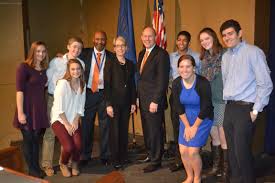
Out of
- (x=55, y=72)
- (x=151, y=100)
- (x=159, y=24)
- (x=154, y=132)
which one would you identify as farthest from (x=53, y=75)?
(x=159, y=24)

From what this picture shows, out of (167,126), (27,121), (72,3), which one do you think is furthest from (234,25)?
(72,3)

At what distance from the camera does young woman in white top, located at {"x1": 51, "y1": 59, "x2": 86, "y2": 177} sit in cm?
379

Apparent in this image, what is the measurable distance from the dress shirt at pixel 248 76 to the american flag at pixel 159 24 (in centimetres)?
168

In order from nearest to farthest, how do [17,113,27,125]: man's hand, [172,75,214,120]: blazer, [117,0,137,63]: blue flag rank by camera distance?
1. [172,75,214,120]: blazer
2. [17,113,27,125]: man's hand
3. [117,0,137,63]: blue flag

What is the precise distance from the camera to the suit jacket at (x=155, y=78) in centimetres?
398

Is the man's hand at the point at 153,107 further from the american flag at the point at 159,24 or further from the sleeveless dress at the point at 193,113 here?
the american flag at the point at 159,24

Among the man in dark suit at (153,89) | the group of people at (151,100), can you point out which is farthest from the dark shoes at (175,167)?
the man in dark suit at (153,89)

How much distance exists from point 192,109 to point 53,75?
1.47 m

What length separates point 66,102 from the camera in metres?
3.83

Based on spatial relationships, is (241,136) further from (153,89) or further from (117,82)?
(117,82)

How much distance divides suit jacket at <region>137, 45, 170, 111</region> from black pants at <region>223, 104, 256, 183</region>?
2.79ft

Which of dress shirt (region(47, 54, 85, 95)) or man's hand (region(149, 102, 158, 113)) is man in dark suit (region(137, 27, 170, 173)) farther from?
dress shirt (region(47, 54, 85, 95))

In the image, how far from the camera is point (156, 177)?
3.98 m

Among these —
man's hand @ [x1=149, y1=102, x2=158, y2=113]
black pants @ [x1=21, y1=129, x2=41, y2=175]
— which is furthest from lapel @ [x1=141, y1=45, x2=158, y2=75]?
black pants @ [x1=21, y1=129, x2=41, y2=175]
